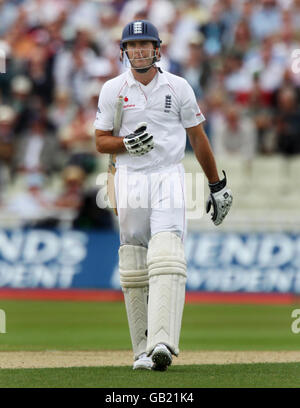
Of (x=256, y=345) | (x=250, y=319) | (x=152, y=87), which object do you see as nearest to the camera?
(x=152, y=87)

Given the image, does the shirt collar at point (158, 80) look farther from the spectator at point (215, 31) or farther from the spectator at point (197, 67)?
the spectator at point (215, 31)

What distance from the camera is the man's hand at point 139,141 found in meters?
6.54

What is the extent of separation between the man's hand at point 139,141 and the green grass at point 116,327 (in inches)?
129

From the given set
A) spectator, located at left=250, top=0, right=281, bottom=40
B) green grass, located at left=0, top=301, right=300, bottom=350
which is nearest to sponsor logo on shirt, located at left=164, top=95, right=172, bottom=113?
green grass, located at left=0, top=301, right=300, bottom=350

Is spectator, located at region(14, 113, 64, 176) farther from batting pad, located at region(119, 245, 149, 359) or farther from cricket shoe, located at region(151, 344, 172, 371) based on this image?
cricket shoe, located at region(151, 344, 172, 371)


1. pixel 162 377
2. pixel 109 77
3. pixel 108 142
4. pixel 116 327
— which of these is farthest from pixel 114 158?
pixel 109 77

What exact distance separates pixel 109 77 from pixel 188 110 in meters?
8.96

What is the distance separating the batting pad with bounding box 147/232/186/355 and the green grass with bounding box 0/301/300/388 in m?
0.27

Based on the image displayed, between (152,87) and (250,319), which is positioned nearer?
(152,87)

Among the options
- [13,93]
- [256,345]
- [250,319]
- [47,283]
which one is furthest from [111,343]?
[13,93]

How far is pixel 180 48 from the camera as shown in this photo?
16406 millimetres

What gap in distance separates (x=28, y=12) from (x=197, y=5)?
3103 millimetres

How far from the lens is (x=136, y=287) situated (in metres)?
7.04
